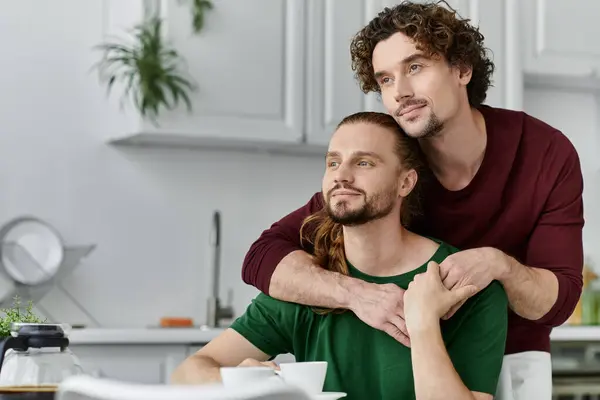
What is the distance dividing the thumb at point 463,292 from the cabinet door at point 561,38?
8.11 ft

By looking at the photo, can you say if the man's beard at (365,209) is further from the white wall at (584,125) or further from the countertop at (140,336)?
the white wall at (584,125)

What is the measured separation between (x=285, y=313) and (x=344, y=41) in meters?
1.97

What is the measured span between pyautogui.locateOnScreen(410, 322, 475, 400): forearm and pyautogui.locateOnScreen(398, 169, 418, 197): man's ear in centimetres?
35

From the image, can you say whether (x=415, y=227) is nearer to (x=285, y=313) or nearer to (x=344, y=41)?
(x=285, y=313)

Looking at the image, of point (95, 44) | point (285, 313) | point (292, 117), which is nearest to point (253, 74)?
point (292, 117)

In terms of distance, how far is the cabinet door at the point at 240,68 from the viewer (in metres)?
3.47

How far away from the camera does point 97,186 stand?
12.1ft

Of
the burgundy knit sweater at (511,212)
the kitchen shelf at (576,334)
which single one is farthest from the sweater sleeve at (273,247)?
the kitchen shelf at (576,334)

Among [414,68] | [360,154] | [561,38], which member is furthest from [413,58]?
[561,38]

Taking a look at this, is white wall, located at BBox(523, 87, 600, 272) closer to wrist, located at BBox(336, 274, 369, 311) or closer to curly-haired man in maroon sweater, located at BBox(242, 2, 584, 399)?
curly-haired man in maroon sweater, located at BBox(242, 2, 584, 399)

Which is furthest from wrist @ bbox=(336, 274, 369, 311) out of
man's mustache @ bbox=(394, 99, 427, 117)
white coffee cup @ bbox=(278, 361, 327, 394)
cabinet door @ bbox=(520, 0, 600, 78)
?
cabinet door @ bbox=(520, 0, 600, 78)

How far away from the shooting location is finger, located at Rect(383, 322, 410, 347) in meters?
1.77

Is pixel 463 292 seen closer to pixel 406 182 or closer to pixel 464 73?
pixel 406 182

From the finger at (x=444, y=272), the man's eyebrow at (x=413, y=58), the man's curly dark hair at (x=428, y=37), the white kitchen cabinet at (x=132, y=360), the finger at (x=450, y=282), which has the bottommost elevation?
the white kitchen cabinet at (x=132, y=360)
